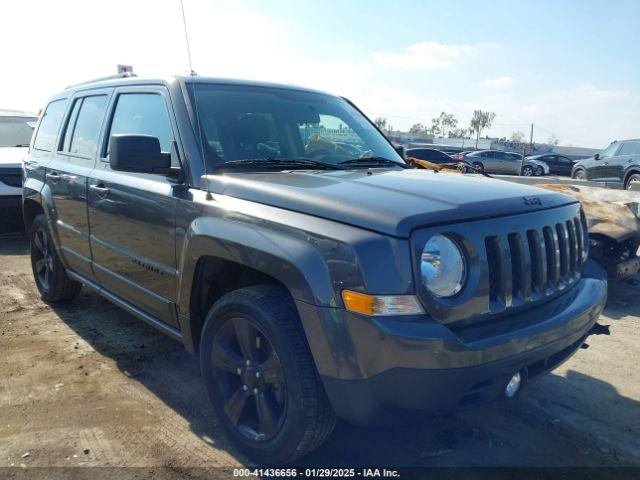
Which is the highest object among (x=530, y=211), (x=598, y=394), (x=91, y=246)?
(x=530, y=211)

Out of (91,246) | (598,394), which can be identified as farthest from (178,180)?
(598,394)

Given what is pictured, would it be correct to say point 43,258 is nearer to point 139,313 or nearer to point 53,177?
point 53,177

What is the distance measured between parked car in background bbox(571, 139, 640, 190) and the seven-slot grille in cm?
1300

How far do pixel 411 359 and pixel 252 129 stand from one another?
1.86 m

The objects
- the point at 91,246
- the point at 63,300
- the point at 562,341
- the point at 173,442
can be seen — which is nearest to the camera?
the point at 562,341

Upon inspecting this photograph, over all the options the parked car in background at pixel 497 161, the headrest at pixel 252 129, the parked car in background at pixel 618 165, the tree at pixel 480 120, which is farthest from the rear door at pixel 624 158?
the tree at pixel 480 120

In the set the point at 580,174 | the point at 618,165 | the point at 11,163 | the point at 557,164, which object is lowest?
the point at 557,164

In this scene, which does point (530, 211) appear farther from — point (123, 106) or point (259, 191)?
point (123, 106)

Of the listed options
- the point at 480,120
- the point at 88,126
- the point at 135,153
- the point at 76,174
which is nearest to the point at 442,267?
the point at 135,153

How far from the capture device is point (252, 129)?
3.30 meters

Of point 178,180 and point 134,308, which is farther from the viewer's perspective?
point 134,308

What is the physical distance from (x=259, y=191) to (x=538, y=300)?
1.40m

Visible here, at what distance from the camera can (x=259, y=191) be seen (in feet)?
8.54

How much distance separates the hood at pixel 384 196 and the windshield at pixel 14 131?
7.99 m
